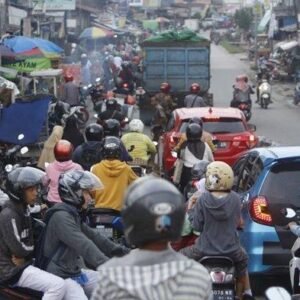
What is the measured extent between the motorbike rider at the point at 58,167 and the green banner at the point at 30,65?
49.1 feet

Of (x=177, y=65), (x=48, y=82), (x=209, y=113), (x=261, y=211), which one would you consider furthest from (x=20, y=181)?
(x=177, y=65)

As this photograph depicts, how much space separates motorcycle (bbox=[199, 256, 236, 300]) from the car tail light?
1638 mm

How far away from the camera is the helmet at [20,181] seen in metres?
6.35

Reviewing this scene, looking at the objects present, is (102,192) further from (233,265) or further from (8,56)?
(8,56)

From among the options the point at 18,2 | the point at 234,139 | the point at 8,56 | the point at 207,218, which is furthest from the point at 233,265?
the point at 18,2

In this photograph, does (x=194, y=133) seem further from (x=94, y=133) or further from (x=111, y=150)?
(x=111, y=150)

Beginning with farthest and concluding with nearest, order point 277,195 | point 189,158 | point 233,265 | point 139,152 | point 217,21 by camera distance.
A: point 217,21 → point 139,152 → point 189,158 → point 277,195 → point 233,265

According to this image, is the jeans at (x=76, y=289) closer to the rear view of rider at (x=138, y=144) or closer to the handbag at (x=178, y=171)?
the handbag at (x=178, y=171)

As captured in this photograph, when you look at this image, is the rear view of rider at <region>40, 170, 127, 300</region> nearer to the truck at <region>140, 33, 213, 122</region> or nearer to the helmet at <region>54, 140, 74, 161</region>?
the helmet at <region>54, 140, 74, 161</region>

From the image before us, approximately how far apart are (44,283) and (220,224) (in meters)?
1.95

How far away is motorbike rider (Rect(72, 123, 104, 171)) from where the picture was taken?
12102mm

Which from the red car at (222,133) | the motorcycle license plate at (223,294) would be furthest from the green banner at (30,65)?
the motorcycle license plate at (223,294)

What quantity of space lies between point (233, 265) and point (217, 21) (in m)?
113

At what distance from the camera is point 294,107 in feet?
119
